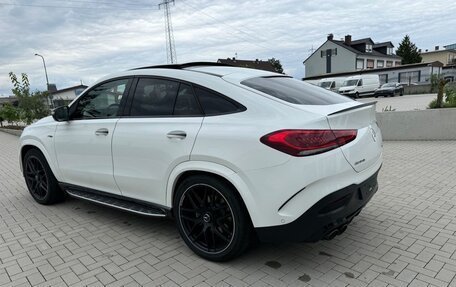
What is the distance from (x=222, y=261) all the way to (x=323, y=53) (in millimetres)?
63797

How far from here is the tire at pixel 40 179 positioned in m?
4.80

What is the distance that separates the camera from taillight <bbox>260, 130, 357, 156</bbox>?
8.30ft

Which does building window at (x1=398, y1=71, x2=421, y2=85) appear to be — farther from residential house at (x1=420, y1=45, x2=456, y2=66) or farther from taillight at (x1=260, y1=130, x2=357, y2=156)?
taillight at (x1=260, y1=130, x2=357, y2=156)

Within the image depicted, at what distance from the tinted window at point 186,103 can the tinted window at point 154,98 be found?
6 centimetres

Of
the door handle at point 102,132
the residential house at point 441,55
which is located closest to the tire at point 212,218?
the door handle at point 102,132

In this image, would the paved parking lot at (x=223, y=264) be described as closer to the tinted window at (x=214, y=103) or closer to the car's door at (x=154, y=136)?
the car's door at (x=154, y=136)

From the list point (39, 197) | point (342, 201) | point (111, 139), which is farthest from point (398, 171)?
point (39, 197)

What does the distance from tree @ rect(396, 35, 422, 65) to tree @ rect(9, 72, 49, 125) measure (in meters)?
61.5

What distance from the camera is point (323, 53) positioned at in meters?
62.2

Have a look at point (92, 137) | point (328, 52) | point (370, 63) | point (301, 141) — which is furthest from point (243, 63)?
point (301, 141)

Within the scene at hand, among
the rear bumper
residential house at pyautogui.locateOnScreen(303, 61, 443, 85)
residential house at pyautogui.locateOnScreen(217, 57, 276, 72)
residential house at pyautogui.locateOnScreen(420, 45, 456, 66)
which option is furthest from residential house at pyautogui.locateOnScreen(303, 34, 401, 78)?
the rear bumper

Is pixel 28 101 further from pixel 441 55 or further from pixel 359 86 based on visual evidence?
pixel 441 55

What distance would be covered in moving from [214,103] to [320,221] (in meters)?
1.31

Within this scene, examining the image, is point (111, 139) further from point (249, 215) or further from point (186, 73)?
point (249, 215)
